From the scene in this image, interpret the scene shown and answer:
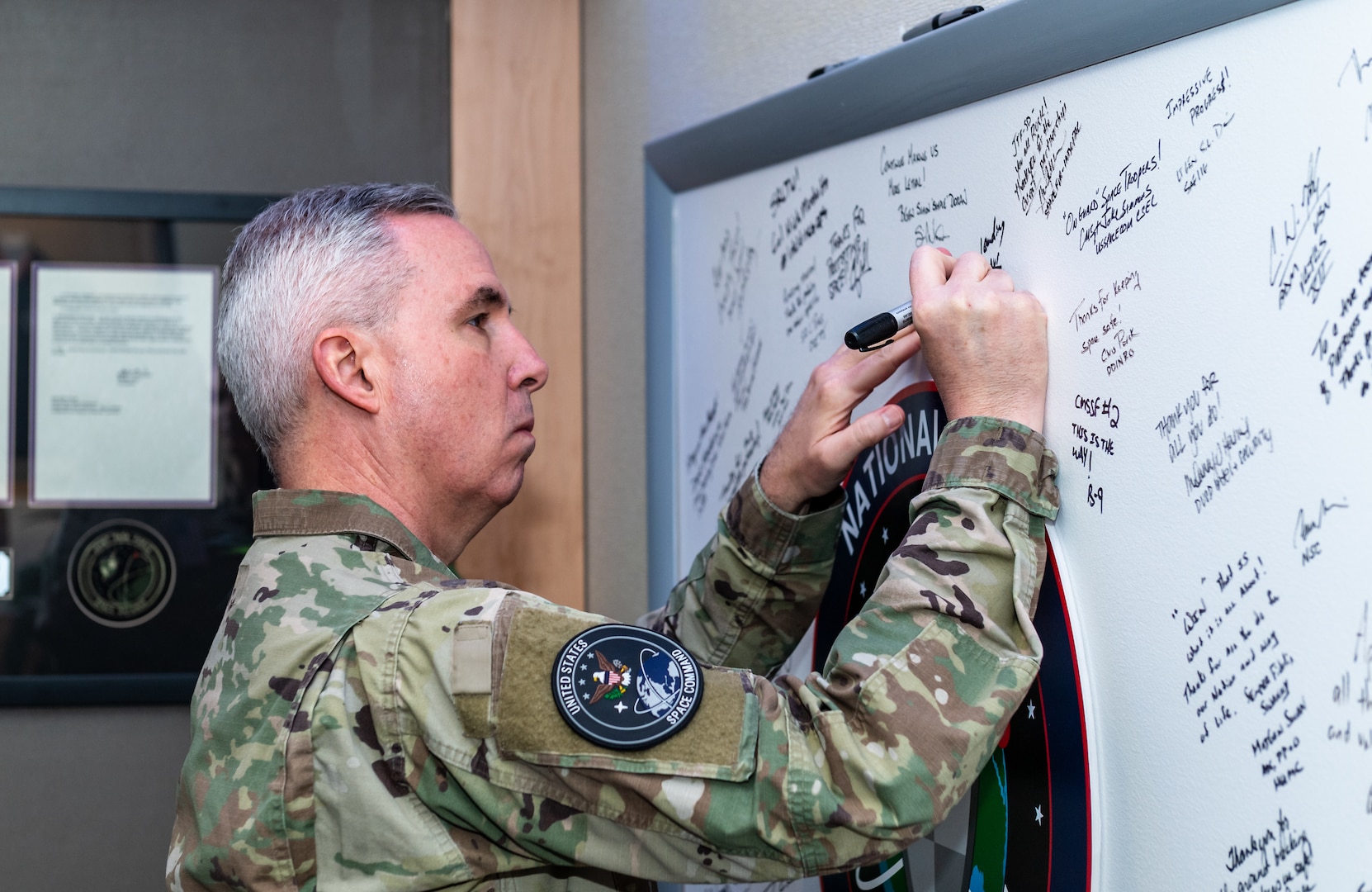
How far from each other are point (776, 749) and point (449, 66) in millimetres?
1133

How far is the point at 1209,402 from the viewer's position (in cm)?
67

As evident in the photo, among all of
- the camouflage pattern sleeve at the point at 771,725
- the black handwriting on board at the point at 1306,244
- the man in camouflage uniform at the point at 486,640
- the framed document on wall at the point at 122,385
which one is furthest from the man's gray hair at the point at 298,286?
the black handwriting on board at the point at 1306,244

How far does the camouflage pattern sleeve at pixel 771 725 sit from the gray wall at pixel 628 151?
22.4 inches

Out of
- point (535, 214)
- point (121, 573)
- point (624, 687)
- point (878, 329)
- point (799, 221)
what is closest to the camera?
point (624, 687)

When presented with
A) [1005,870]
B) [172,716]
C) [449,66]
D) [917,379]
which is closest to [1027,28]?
[917,379]

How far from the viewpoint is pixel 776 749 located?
0.70 meters

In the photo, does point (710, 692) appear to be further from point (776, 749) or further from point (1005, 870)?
point (1005, 870)

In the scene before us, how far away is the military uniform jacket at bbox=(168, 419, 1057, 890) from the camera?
0.69 meters

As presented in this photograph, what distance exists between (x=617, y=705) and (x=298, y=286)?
18.2 inches

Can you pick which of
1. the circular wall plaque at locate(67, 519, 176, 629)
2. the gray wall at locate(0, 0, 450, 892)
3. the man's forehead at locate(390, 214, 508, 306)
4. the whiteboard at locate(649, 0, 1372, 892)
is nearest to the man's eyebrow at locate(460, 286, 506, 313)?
the man's forehead at locate(390, 214, 508, 306)

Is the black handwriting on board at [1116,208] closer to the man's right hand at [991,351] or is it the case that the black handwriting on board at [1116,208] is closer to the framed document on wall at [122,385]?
the man's right hand at [991,351]
